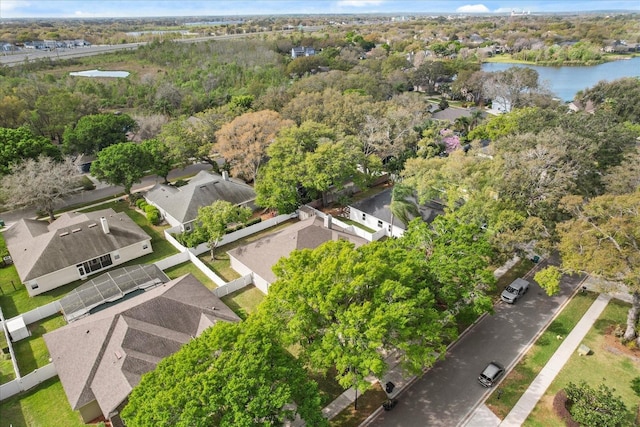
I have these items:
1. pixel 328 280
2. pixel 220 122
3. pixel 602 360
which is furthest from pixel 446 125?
pixel 328 280

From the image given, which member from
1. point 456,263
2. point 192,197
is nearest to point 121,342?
point 456,263

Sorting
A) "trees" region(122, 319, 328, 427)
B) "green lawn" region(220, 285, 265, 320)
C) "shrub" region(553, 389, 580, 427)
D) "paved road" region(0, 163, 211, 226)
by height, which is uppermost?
"trees" region(122, 319, 328, 427)

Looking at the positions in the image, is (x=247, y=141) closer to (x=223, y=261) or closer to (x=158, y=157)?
(x=158, y=157)

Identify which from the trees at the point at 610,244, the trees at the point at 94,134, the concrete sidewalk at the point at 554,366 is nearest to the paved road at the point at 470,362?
the concrete sidewalk at the point at 554,366

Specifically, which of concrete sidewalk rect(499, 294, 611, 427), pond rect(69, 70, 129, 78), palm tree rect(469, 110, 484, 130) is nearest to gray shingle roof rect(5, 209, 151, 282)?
concrete sidewalk rect(499, 294, 611, 427)

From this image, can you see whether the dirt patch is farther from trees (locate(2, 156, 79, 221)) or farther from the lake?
the lake

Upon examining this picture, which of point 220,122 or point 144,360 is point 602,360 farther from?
point 220,122
